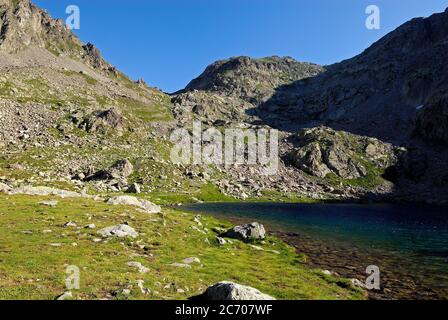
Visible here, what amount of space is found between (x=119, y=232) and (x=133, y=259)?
799 centimetres

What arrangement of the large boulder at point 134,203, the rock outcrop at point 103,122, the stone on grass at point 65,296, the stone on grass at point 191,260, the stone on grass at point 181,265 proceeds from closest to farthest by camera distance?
the stone on grass at point 65,296
the stone on grass at point 181,265
the stone on grass at point 191,260
the large boulder at point 134,203
the rock outcrop at point 103,122

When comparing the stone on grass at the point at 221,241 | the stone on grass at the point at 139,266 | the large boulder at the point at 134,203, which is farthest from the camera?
the large boulder at the point at 134,203

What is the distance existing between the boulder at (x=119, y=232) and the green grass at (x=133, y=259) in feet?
3.21

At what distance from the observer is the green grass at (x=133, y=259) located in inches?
807

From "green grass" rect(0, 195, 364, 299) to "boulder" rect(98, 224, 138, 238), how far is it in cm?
98

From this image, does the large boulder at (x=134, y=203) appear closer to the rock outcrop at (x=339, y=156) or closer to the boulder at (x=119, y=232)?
the boulder at (x=119, y=232)

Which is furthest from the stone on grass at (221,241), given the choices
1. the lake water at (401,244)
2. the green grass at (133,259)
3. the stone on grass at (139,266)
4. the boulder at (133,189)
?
the boulder at (133,189)

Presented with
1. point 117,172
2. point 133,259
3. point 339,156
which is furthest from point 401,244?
point 339,156

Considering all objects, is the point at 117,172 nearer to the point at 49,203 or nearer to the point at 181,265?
the point at 49,203

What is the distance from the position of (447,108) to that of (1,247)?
223026 millimetres

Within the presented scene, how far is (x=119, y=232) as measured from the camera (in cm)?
3434

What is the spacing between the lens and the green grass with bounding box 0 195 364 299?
2050 centimetres

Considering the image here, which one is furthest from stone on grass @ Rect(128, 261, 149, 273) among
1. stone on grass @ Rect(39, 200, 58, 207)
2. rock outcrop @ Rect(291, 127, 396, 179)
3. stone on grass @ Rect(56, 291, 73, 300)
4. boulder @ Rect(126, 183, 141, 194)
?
rock outcrop @ Rect(291, 127, 396, 179)
